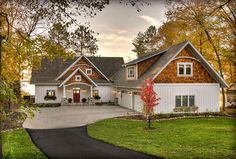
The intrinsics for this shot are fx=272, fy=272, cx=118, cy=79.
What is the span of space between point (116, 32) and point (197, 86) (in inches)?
662

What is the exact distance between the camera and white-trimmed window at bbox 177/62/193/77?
2056 cm

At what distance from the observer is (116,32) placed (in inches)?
204

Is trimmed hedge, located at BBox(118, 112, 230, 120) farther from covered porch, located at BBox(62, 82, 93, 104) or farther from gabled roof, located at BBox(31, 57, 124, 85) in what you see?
gabled roof, located at BBox(31, 57, 124, 85)

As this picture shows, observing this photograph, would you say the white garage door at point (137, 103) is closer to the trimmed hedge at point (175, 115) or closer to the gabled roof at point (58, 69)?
the trimmed hedge at point (175, 115)

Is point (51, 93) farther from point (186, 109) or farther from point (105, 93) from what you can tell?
point (186, 109)

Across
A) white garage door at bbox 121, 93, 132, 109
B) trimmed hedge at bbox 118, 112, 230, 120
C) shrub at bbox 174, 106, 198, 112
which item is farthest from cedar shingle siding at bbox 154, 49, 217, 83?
white garage door at bbox 121, 93, 132, 109

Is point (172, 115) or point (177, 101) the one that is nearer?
point (172, 115)

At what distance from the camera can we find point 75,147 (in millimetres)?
9641

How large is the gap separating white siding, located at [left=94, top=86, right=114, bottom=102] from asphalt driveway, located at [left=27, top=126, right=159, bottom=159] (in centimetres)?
1642

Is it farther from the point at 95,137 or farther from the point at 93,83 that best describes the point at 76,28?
the point at 93,83

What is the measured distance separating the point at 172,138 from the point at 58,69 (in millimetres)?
21160

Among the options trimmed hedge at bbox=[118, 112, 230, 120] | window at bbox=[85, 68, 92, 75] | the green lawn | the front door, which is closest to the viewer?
the green lawn

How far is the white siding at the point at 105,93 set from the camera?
1169 inches

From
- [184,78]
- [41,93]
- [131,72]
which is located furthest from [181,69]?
[41,93]
